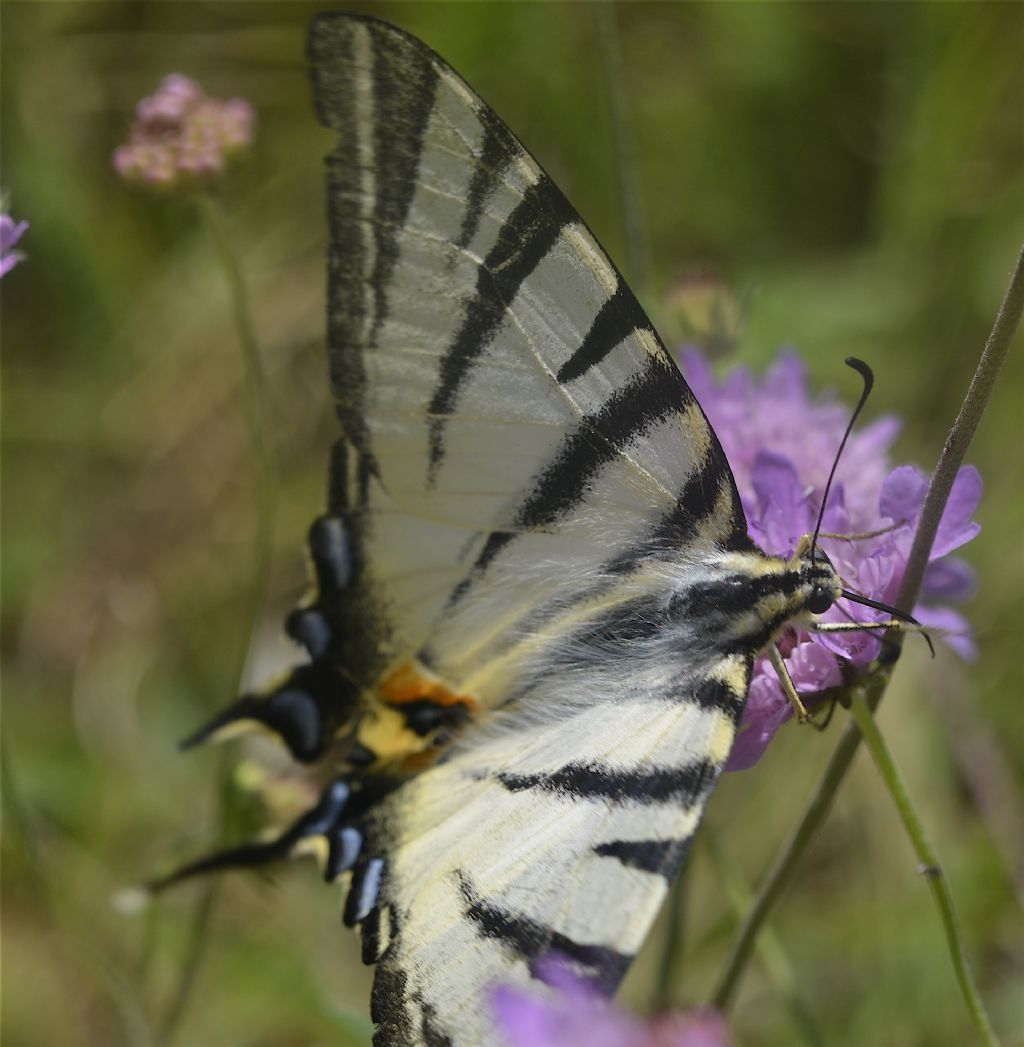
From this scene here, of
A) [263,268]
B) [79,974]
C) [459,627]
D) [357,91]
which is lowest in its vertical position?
[79,974]

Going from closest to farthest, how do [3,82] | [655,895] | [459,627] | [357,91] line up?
[655,895]
[357,91]
[459,627]
[3,82]

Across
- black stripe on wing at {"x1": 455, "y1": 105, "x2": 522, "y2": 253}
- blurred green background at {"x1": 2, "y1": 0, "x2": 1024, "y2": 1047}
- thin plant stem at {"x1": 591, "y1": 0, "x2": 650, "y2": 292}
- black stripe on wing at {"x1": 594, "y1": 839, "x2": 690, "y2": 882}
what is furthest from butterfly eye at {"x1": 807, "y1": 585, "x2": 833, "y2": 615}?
blurred green background at {"x1": 2, "y1": 0, "x2": 1024, "y2": 1047}

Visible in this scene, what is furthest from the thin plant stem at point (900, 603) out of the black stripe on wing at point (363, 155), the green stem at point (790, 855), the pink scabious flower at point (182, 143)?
the pink scabious flower at point (182, 143)

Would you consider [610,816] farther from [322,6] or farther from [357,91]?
[322,6]

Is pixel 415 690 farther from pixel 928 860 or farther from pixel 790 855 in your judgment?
pixel 928 860

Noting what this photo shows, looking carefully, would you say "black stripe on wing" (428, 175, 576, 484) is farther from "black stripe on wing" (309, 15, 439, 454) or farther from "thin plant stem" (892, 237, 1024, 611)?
"thin plant stem" (892, 237, 1024, 611)

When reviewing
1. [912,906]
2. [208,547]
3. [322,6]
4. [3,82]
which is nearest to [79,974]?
[208,547]
